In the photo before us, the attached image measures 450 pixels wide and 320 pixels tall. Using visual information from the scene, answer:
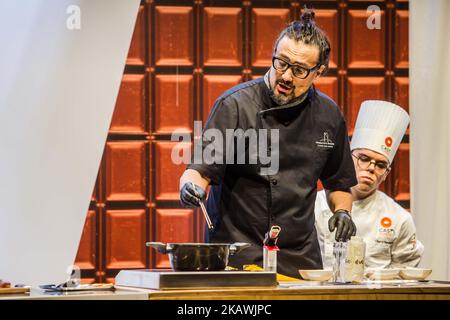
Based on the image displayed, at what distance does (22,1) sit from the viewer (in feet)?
15.1

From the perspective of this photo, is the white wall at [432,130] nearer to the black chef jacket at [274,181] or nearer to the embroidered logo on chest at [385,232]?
the embroidered logo on chest at [385,232]

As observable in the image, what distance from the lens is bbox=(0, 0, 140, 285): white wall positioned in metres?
4.58

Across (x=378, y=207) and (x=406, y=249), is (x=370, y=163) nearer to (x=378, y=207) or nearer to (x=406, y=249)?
(x=378, y=207)

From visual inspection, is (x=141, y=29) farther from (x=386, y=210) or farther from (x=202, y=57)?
(x=386, y=210)

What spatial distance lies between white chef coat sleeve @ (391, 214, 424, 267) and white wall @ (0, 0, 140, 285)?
66.1 inches

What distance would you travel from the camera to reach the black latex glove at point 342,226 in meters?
2.96

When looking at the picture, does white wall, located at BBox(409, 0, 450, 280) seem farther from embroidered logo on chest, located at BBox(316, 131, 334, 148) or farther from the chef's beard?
the chef's beard

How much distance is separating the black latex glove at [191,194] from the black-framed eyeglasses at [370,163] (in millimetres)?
1744

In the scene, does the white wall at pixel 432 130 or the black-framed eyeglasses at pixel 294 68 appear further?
the white wall at pixel 432 130

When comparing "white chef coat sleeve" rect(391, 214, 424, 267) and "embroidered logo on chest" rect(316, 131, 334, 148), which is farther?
"white chef coat sleeve" rect(391, 214, 424, 267)

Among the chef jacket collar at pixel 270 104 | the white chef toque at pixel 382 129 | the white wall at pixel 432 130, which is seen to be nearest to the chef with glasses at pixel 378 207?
the white chef toque at pixel 382 129

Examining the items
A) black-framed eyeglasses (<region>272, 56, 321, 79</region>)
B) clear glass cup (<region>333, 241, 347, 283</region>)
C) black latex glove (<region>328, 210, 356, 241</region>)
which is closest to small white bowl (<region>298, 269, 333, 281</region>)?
clear glass cup (<region>333, 241, 347, 283</region>)

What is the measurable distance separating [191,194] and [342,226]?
23.9 inches


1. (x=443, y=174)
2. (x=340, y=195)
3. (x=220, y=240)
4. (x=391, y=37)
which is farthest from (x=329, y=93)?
(x=220, y=240)
